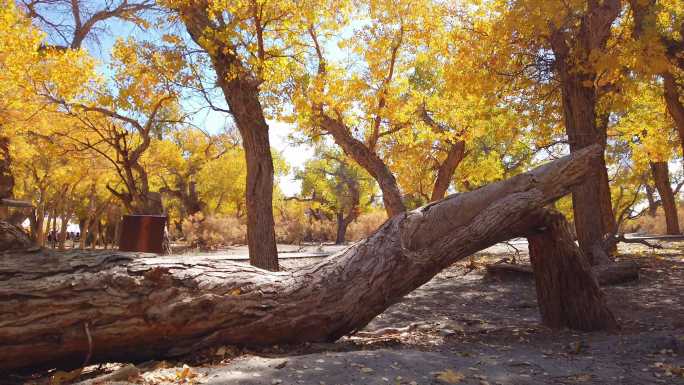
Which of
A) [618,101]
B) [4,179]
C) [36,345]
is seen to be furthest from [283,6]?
[4,179]

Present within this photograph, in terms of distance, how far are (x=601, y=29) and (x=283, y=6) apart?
5.49 m

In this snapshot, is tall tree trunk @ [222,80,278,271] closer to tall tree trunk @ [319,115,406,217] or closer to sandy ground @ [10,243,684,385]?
sandy ground @ [10,243,684,385]

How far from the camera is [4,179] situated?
13.7 m

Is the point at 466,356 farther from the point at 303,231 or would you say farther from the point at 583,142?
the point at 303,231

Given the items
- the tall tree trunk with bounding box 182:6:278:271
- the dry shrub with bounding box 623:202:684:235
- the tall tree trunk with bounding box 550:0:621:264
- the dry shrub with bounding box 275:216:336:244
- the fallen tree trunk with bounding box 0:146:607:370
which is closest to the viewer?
the fallen tree trunk with bounding box 0:146:607:370

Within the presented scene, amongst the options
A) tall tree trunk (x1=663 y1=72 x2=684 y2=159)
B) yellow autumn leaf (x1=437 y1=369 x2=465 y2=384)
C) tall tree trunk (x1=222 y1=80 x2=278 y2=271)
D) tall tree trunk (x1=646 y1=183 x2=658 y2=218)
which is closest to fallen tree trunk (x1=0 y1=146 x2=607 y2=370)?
yellow autumn leaf (x1=437 y1=369 x2=465 y2=384)

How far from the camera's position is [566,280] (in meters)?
4.71

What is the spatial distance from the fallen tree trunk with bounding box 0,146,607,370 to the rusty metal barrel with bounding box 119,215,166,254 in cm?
353

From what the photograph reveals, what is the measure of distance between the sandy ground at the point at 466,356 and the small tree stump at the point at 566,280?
23 centimetres

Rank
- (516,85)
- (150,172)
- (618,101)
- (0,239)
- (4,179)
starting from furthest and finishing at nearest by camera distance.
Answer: (150,172)
(4,179)
(516,85)
(618,101)
(0,239)

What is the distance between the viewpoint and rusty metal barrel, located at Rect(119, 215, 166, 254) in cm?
680

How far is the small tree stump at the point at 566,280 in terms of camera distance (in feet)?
15.3

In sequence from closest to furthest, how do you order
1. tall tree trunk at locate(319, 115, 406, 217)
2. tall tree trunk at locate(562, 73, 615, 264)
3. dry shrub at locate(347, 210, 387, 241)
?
tall tree trunk at locate(562, 73, 615, 264), tall tree trunk at locate(319, 115, 406, 217), dry shrub at locate(347, 210, 387, 241)

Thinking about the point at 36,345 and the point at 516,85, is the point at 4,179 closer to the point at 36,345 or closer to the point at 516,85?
the point at 36,345
